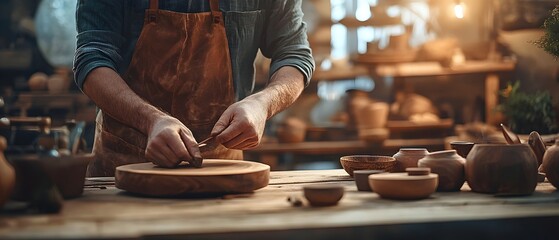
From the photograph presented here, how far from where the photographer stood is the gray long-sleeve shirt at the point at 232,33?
2.93m

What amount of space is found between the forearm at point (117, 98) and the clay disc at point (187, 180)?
0.44 metres

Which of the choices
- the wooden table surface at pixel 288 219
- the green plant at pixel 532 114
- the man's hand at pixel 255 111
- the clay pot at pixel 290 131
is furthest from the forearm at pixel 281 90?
the clay pot at pixel 290 131

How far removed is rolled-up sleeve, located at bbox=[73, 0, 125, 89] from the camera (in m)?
2.85

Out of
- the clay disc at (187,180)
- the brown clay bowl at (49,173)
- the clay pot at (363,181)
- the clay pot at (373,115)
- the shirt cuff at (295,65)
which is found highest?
the shirt cuff at (295,65)

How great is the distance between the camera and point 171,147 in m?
2.31

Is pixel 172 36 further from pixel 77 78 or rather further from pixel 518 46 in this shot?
pixel 518 46

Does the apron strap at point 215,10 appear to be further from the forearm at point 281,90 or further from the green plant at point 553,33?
the green plant at point 553,33

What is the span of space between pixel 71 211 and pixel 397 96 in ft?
17.6

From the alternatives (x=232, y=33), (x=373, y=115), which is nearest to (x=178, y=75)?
(x=232, y=33)

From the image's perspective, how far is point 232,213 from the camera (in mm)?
1837

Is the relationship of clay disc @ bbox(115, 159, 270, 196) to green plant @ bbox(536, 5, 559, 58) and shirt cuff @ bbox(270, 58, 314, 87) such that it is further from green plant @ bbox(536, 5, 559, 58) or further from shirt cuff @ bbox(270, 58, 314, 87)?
green plant @ bbox(536, 5, 559, 58)

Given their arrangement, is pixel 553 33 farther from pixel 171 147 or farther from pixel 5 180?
pixel 5 180

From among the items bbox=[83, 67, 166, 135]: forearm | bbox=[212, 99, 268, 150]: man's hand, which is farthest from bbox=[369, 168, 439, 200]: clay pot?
bbox=[83, 67, 166, 135]: forearm

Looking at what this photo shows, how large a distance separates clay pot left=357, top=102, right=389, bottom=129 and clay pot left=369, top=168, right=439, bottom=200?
425 centimetres
